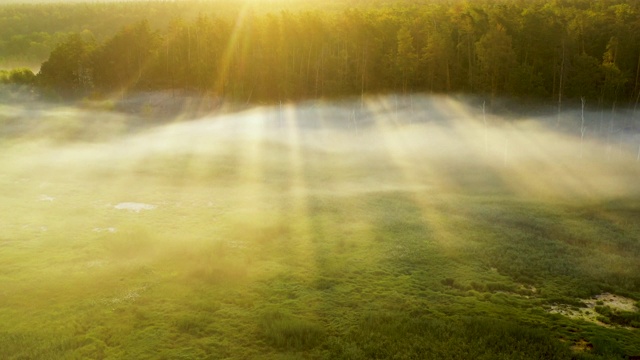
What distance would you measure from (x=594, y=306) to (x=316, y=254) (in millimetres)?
15567

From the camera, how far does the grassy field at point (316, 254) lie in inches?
841

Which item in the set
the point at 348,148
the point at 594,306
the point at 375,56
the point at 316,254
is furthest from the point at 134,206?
the point at 375,56

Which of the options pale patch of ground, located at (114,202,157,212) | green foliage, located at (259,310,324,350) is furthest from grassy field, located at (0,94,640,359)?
pale patch of ground, located at (114,202,157,212)

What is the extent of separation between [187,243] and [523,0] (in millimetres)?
123078

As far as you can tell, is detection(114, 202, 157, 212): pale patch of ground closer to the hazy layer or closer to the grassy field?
the grassy field

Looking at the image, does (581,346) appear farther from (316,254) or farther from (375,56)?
(375,56)

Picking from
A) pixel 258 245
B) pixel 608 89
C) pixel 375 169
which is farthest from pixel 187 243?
pixel 608 89

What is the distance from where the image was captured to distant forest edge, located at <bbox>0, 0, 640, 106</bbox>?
7975cm

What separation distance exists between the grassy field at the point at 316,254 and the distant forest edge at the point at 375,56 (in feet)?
54.8

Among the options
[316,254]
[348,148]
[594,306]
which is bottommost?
[594,306]

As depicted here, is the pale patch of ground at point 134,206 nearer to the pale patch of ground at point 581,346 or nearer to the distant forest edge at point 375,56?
the pale patch of ground at point 581,346

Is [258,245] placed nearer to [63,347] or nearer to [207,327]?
[207,327]

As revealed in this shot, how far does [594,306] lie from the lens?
25.2 m

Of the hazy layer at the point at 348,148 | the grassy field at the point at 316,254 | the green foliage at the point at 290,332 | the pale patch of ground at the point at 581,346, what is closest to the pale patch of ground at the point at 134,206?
the grassy field at the point at 316,254
